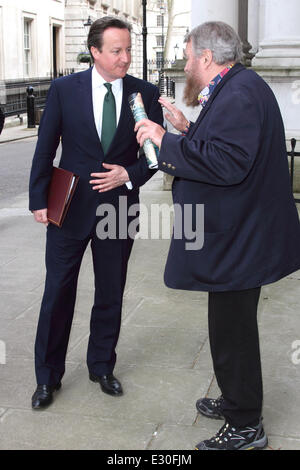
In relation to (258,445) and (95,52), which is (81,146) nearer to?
(95,52)

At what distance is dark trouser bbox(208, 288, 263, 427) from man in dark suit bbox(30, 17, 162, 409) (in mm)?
840

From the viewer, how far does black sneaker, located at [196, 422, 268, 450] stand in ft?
10.1

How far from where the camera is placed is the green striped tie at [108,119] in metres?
3.49

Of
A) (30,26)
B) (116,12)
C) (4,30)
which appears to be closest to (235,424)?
(4,30)

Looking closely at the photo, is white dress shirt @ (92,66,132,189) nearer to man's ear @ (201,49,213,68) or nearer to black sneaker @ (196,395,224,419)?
man's ear @ (201,49,213,68)

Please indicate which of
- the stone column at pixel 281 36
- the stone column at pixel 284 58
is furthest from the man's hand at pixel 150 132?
the stone column at pixel 281 36

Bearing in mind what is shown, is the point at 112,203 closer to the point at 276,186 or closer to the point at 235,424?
the point at 276,186

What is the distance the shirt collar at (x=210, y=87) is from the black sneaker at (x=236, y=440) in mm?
1485

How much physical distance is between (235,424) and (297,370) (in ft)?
3.30

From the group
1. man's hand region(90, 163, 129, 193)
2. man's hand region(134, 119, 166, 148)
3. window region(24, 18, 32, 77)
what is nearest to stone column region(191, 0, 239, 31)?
man's hand region(90, 163, 129, 193)

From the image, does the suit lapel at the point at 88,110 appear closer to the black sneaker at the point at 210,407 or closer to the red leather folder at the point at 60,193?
the red leather folder at the point at 60,193

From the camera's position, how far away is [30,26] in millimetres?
34375

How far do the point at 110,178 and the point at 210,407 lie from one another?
127 cm

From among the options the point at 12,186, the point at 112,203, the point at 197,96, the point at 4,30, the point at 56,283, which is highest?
the point at 4,30
